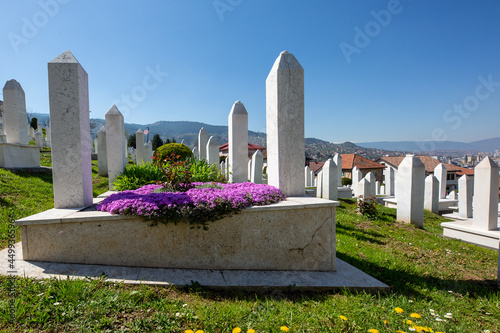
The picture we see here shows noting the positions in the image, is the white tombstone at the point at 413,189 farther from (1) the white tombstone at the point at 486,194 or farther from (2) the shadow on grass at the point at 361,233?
(2) the shadow on grass at the point at 361,233

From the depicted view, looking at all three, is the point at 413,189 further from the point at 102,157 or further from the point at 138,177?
the point at 102,157

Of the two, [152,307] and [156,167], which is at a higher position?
[156,167]

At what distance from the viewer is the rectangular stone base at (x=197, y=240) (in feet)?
10.9

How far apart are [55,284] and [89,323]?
2.86 feet

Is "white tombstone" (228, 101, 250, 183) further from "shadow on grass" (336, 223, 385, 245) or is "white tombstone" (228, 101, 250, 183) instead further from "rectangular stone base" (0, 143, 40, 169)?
"rectangular stone base" (0, 143, 40, 169)

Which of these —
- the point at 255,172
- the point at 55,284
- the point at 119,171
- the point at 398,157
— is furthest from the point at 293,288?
the point at 398,157

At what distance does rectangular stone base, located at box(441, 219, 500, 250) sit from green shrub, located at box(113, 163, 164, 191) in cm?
716

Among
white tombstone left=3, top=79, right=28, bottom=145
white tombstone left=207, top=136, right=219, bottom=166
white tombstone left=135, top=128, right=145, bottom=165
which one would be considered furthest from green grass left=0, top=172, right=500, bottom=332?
white tombstone left=135, top=128, right=145, bottom=165

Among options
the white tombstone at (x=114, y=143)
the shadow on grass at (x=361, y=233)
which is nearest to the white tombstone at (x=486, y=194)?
the shadow on grass at (x=361, y=233)

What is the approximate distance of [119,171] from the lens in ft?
26.6

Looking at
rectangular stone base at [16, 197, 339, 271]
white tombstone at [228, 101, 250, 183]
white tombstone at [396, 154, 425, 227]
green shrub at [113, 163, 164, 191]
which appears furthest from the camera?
white tombstone at [396, 154, 425, 227]

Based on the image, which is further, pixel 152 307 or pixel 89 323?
pixel 152 307

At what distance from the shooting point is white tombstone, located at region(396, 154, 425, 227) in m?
6.77

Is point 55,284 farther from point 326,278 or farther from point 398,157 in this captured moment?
point 398,157
